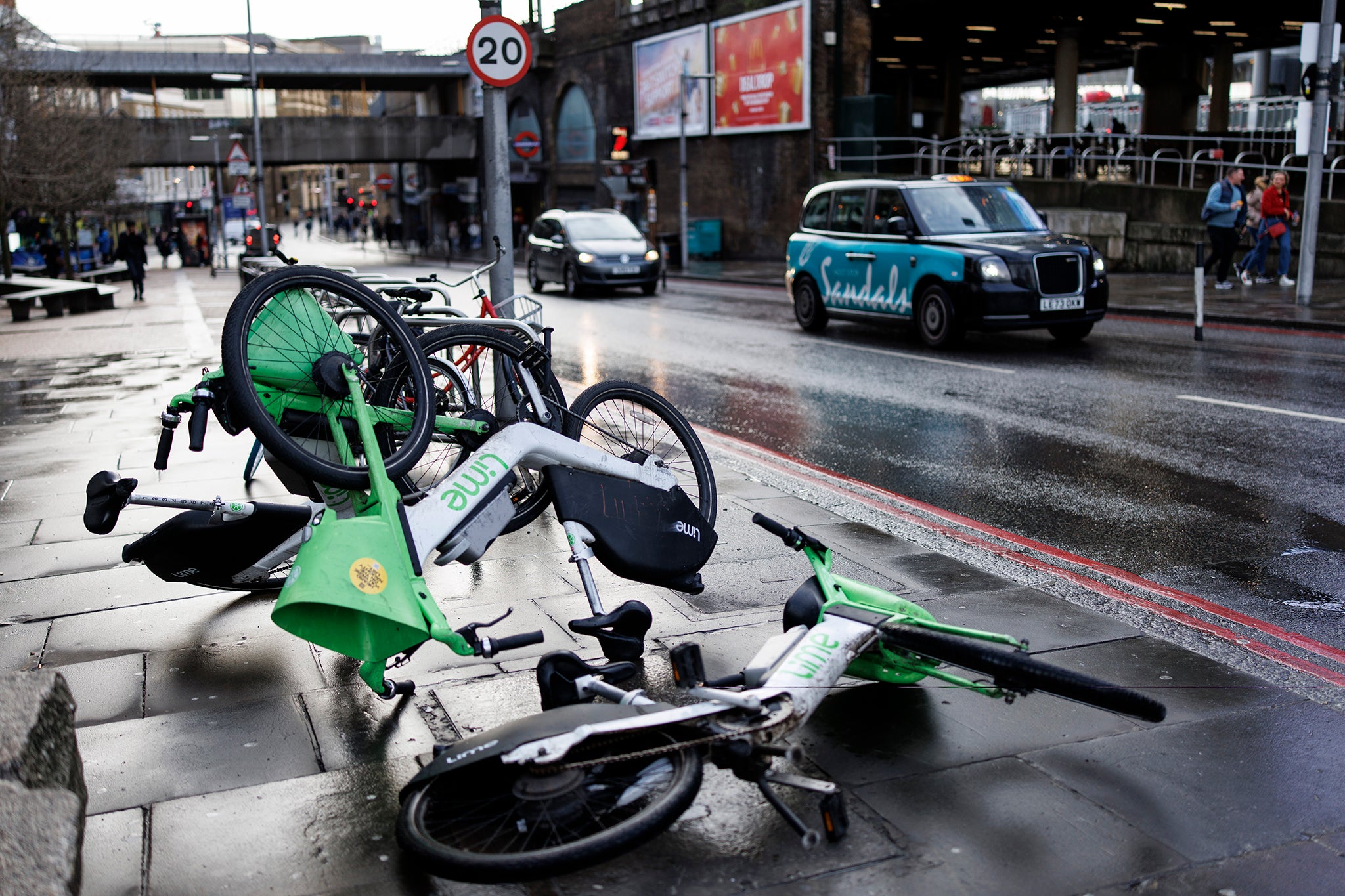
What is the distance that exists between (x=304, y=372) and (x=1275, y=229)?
1927 centimetres

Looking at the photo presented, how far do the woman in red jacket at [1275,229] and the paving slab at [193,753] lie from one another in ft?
62.9

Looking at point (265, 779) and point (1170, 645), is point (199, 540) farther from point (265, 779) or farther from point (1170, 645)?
point (1170, 645)

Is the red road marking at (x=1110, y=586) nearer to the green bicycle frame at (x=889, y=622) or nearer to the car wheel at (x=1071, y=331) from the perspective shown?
the green bicycle frame at (x=889, y=622)

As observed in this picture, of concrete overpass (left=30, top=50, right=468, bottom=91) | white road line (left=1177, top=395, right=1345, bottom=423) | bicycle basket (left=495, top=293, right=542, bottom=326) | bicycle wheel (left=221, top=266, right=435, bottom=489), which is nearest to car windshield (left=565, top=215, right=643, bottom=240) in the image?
white road line (left=1177, top=395, right=1345, bottom=423)

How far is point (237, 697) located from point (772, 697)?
6.59 ft

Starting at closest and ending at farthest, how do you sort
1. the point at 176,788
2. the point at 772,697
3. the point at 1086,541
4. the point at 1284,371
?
the point at 772,697 → the point at 176,788 → the point at 1086,541 → the point at 1284,371

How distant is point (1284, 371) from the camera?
11.6 metres

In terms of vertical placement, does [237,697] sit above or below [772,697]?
below

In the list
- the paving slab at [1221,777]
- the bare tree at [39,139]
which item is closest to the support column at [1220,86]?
the bare tree at [39,139]

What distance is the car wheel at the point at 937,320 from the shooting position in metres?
13.8

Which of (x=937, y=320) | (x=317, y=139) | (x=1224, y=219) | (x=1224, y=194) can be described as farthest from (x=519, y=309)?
(x=317, y=139)

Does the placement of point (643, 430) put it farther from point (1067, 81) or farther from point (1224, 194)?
point (1067, 81)

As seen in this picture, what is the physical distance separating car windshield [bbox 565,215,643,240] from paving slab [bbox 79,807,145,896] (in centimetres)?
2176

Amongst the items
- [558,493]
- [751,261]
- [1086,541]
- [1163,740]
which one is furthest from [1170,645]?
Answer: [751,261]
